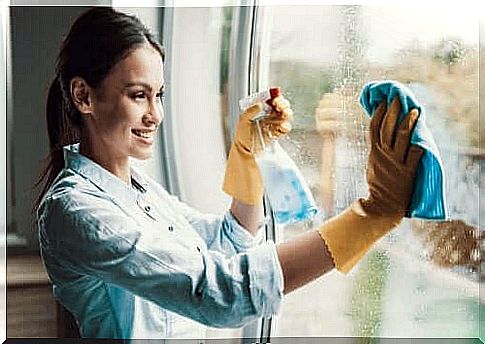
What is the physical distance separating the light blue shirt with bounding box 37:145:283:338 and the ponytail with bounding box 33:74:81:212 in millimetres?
14

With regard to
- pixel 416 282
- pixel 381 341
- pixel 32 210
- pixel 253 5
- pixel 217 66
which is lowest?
pixel 381 341

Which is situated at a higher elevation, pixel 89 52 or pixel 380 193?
pixel 89 52

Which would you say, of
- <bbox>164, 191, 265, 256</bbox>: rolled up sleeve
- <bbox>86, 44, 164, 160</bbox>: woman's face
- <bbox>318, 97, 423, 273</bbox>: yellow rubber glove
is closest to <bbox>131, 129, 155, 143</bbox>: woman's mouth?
<bbox>86, 44, 164, 160</bbox>: woman's face

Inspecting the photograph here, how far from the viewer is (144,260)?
1.57 meters

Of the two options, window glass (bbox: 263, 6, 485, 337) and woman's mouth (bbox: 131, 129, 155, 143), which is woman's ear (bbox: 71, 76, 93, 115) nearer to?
woman's mouth (bbox: 131, 129, 155, 143)

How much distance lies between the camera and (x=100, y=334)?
1625mm

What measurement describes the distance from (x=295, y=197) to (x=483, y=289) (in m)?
0.39

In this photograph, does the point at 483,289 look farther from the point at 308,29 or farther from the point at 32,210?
the point at 32,210

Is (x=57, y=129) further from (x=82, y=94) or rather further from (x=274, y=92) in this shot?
(x=274, y=92)

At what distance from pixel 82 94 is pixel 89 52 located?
7 cm

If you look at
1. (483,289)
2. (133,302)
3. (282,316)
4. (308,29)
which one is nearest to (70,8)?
(308,29)

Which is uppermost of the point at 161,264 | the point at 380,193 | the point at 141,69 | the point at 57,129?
the point at 141,69

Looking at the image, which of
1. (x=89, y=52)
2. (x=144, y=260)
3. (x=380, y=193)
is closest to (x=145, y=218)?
(x=144, y=260)

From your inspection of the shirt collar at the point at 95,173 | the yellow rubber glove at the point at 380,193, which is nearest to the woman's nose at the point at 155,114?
the shirt collar at the point at 95,173
